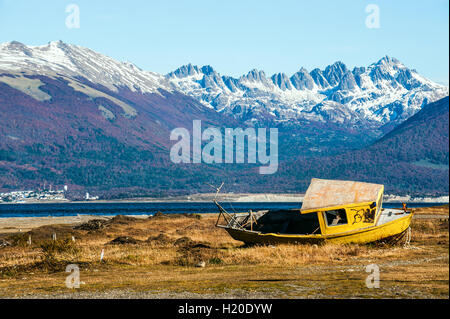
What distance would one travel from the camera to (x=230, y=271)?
101 feet

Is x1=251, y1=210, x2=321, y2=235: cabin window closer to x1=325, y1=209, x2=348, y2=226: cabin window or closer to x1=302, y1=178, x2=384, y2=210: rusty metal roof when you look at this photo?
x1=325, y1=209, x2=348, y2=226: cabin window

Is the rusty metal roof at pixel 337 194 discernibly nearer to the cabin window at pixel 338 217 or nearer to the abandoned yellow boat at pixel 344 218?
the abandoned yellow boat at pixel 344 218

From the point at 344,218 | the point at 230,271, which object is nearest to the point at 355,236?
the point at 344,218

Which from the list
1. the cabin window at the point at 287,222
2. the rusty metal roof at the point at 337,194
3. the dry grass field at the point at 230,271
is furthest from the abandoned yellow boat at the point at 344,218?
the cabin window at the point at 287,222

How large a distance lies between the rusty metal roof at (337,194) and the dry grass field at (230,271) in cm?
→ 271

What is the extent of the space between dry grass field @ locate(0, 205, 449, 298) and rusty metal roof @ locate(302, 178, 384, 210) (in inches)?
107

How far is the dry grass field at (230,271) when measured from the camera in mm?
22516

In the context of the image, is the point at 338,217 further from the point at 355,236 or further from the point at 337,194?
the point at 355,236

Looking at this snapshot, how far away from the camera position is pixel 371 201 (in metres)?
39.2

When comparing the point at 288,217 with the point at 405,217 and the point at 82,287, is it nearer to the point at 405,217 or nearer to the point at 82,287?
the point at 405,217

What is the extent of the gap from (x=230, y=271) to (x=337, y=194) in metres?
11.4
